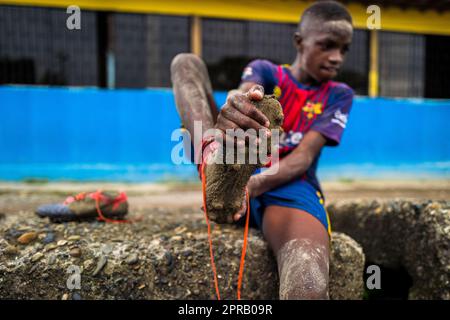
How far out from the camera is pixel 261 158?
109 cm

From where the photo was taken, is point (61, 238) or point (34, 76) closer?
point (61, 238)

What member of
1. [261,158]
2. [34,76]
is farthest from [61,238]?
[34,76]

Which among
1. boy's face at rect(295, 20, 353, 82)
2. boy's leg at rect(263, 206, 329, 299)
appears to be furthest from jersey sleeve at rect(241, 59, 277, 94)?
boy's leg at rect(263, 206, 329, 299)

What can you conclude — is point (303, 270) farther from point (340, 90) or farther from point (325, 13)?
point (325, 13)

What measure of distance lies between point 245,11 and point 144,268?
5637 millimetres

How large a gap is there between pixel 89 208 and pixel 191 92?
93 cm

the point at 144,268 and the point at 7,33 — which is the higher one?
the point at 7,33

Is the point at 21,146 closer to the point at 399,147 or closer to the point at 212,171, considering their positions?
the point at 212,171

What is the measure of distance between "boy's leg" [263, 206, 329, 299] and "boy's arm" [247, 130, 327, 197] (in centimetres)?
11

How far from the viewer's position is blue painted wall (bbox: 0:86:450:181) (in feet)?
17.9

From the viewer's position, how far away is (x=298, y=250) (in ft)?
4.55

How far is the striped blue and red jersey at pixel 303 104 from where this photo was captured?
182 centimetres

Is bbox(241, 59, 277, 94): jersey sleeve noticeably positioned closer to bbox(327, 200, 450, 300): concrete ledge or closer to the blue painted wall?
bbox(327, 200, 450, 300): concrete ledge

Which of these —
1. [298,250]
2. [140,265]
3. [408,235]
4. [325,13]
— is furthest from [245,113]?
[408,235]
